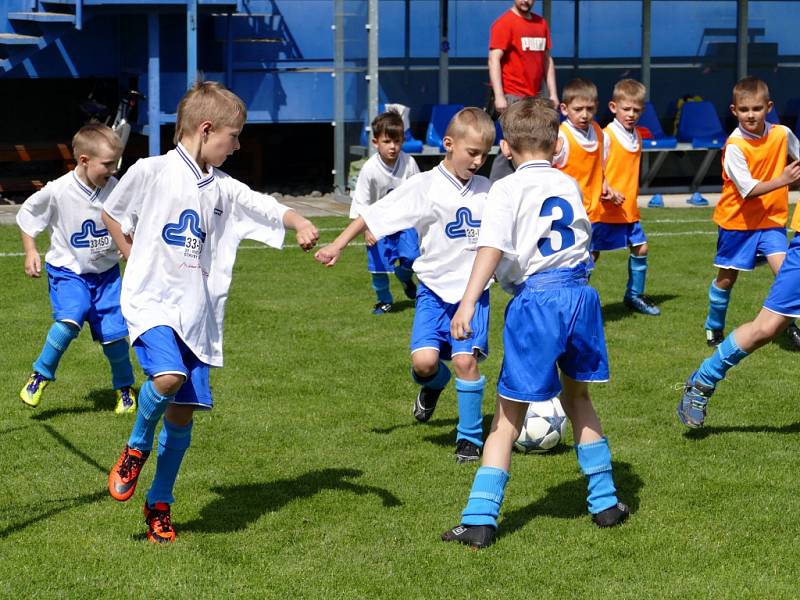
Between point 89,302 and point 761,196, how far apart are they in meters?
4.32

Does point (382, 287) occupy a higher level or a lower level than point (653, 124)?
lower

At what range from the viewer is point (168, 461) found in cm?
508

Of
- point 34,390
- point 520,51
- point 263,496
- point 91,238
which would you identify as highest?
point 520,51

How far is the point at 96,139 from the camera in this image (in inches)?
271

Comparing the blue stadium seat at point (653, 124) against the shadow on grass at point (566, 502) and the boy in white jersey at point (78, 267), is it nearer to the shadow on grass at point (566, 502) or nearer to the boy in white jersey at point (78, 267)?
the boy in white jersey at point (78, 267)

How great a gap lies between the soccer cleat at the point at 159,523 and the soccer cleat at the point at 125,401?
6.83 ft

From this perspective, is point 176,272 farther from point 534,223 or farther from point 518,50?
point 518,50

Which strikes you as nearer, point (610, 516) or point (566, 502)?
point (610, 516)

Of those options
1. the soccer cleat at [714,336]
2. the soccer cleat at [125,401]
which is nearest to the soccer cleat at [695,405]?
the soccer cleat at [714,336]

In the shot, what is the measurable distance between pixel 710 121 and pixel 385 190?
9.85 metres

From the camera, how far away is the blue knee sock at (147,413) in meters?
4.93

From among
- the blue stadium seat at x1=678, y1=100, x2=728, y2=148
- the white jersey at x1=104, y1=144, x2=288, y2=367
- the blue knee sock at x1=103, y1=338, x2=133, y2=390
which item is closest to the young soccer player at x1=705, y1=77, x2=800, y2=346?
the blue knee sock at x1=103, y1=338, x2=133, y2=390

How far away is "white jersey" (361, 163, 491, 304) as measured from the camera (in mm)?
6422

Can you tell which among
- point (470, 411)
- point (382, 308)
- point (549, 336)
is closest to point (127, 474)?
point (549, 336)
